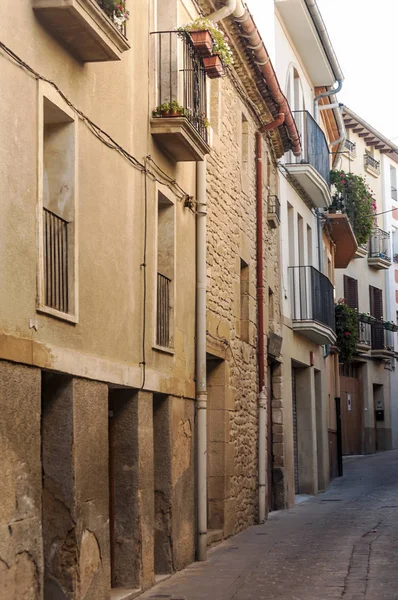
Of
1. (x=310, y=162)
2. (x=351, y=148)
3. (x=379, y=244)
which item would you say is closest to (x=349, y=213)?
(x=310, y=162)

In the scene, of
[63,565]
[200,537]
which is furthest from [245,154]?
[63,565]

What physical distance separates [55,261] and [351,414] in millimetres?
31652

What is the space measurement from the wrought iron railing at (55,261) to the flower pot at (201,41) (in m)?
4.23

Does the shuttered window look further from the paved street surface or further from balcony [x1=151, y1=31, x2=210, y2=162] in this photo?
balcony [x1=151, y1=31, x2=210, y2=162]

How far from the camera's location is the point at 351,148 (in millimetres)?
41281

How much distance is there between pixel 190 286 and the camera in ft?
45.2

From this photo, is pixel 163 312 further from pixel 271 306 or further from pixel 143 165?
pixel 271 306

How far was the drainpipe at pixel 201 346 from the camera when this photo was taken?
13.6 m

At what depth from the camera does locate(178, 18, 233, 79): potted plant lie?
1272 centimetres

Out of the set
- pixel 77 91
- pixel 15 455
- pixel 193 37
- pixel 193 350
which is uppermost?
pixel 193 37

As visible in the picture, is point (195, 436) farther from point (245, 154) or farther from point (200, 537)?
point (245, 154)

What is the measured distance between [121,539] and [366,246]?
32.2m

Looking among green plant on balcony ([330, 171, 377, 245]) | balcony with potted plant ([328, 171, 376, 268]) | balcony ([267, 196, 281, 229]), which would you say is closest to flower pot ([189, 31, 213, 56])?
balcony ([267, 196, 281, 229])

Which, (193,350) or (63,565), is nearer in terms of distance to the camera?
(63,565)
